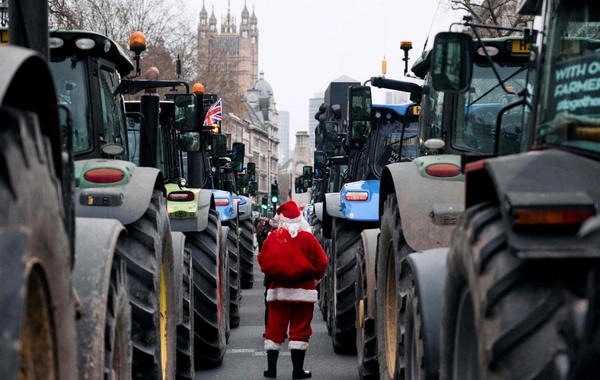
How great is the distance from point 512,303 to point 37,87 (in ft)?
5.65

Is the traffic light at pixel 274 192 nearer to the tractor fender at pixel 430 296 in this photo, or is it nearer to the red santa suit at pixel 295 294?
the red santa suit at pixel 295 294

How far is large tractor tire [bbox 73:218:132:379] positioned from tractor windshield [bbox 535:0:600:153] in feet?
6.42

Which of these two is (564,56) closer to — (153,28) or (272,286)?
(272,286)

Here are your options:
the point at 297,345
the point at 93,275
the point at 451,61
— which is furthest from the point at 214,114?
the point at 93,275

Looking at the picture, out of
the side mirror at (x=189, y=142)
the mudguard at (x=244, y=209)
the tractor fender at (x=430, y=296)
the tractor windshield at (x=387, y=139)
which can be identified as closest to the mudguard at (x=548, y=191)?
the tractor fender at (x=430, y=296)

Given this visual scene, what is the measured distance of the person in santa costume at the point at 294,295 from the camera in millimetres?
11305

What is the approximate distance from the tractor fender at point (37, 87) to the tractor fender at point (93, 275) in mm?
782

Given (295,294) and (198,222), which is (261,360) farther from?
(198,222)

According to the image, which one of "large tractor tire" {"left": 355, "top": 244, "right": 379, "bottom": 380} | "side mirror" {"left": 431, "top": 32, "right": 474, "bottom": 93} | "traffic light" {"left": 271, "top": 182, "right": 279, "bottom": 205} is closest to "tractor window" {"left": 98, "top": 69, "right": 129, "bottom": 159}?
"large tractor tire" {"left": 355, "top": 244, "right": 379, "bottom": 380}

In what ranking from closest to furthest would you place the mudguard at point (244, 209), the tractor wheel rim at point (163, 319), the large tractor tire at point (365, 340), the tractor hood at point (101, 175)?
the tractor hood at point (101, 175) → the tractor wheel rim at point (163, 319) → the large tractor tire at point (365, 340) → the mudguard at point (244, 209)

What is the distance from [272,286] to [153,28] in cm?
3632

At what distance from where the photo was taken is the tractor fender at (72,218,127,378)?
483 centimetres

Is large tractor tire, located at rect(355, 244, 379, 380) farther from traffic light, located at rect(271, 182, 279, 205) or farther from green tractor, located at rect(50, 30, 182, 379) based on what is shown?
traffic light, located at rect(271, 182, 279, 205)

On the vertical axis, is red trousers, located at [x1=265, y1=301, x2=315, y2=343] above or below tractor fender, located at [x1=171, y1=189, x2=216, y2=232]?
below
